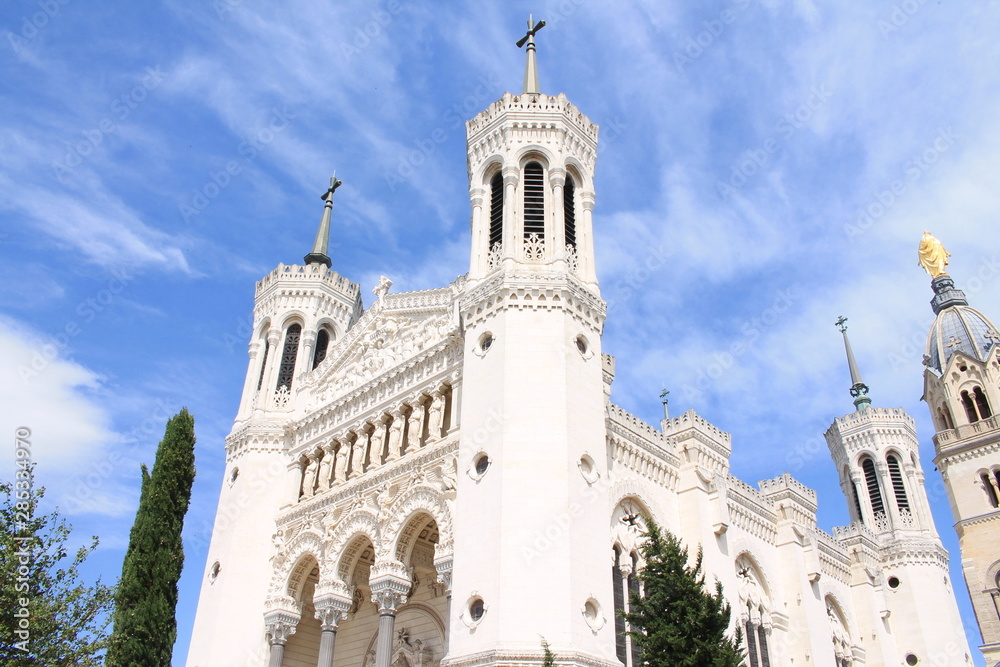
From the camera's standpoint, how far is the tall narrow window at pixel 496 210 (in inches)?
1038

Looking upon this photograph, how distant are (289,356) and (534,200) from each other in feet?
45.2

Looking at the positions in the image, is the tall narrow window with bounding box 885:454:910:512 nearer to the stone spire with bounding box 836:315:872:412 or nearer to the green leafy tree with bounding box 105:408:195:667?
the stone spire with bounding box 836:315:872:412

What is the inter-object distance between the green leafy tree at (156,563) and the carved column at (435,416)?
6859 mm

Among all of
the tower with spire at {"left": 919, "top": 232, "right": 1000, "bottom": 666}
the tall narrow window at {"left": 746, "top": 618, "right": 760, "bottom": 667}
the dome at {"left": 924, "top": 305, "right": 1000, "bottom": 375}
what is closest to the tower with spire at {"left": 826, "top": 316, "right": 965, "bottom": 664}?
the tower with spire at {"left": 919, "top": 232, "right": 1000, "bottom": 666}

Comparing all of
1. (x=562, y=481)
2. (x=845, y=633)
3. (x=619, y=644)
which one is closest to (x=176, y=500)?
(x=562, y=481)

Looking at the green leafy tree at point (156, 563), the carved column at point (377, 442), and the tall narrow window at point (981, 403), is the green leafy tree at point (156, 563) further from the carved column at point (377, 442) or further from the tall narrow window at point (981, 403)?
the tall narrow window at point (981, 403)

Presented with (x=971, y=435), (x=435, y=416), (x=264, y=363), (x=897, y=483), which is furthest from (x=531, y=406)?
(x=971, y=435)

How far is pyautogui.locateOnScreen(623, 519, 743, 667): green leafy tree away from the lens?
55.9ft

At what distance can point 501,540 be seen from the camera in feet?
65.3

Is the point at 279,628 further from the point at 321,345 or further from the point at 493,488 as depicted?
the point at 321,345

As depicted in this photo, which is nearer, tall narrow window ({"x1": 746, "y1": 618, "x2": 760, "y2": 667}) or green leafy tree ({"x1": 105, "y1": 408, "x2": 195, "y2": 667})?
green leafy tree ({"x1": 105, "y1": 408, "x2": 195, "y2": 667})

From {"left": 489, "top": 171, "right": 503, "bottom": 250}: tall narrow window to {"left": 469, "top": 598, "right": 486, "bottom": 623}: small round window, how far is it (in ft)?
36.2

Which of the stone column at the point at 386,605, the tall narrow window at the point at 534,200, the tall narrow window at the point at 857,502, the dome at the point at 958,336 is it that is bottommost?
the stone column at the point at 386,605

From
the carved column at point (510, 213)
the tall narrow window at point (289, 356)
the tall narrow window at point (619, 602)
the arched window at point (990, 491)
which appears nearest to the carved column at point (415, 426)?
the carved column at point (510, 213)
